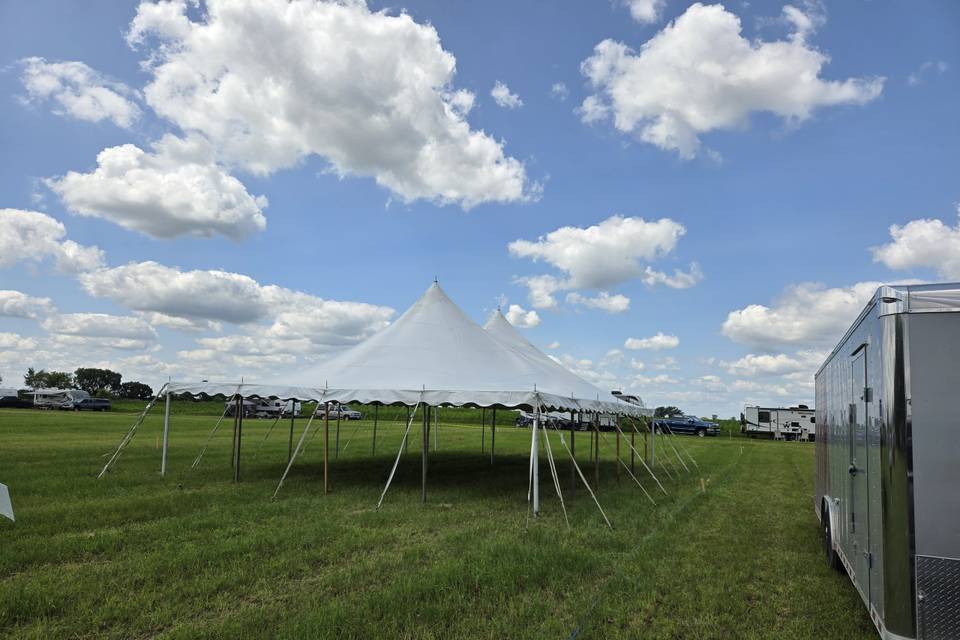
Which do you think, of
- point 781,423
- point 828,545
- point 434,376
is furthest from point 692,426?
point 828,545

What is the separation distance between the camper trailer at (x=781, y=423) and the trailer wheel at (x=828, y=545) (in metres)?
33.2

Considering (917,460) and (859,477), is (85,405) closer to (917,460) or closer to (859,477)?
(859,477)

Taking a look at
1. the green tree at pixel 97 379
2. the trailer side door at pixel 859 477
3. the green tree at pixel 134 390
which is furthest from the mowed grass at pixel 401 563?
the green tree at pixel 97 379

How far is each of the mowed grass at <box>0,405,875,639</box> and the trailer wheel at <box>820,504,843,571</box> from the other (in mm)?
224

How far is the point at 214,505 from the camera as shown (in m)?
9.65

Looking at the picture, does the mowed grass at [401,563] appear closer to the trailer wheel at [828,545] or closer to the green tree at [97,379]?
the trailer wheel at [828,545]

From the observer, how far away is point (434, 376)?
11.3 m

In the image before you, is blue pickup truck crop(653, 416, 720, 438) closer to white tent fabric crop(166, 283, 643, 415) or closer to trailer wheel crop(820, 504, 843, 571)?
white tent fabric crop(166, 283, 643, 415)

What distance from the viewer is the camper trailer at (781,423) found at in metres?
37.3

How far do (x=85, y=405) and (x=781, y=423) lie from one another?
5155cm

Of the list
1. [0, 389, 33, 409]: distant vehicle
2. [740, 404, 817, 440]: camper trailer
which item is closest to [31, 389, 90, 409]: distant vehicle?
[0, 389, 33, 409]: distant vehicle

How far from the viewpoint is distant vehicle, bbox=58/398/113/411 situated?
48312 millimetres

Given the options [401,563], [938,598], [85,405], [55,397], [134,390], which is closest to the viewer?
[938,598]

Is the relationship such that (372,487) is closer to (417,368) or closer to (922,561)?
(417,368)
